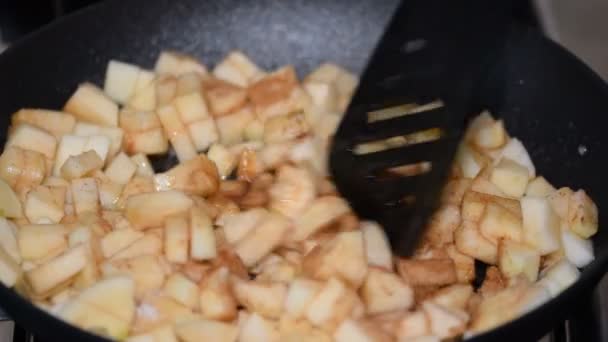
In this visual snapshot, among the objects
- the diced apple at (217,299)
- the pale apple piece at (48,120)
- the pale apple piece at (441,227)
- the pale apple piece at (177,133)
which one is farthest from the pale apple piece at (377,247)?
the pale apple piece at (48,120)

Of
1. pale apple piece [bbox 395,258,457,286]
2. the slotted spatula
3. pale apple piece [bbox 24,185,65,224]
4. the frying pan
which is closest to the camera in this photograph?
the slotted spatula

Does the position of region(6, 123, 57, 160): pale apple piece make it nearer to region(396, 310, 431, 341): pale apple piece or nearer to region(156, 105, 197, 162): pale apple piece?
region(156, 105, 197, 162): pale apple piece

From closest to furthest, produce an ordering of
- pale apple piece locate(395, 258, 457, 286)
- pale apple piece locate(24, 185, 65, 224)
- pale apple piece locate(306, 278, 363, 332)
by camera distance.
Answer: pale apple piece locate(306, 278, 363, 332) < pale apple piece locate(395, 258, 457, 286) < pale apple piece locate(24, 185, 65, 224)

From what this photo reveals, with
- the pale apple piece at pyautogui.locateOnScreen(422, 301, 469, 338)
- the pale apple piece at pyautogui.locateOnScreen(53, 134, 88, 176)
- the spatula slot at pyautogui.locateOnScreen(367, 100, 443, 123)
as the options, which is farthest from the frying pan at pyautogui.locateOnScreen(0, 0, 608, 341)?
the spatula slot at pyautogui.locateOnScreen(367, 100, 443, 123)

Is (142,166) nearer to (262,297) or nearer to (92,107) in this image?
(92,107)

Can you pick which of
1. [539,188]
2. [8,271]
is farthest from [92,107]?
[539,188]

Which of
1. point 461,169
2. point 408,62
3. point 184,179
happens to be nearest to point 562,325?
point 461,169
